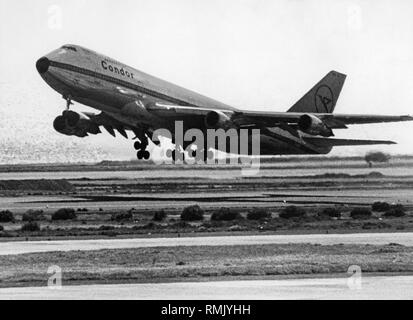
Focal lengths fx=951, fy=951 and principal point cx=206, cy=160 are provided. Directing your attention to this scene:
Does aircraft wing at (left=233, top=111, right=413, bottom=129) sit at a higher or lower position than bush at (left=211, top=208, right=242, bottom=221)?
higher

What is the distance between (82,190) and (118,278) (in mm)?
49908

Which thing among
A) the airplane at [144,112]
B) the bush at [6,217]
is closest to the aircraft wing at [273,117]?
the airplane at [144,112]

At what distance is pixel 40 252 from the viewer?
30172mm

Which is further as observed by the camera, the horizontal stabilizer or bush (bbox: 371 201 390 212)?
the horizontal stabilizer

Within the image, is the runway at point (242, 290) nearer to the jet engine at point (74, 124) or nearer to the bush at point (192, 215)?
the bush at point (192, 215)

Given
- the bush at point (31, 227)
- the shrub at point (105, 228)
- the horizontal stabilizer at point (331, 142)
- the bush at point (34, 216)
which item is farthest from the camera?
the horizontal stabilizer at point (331, 142)

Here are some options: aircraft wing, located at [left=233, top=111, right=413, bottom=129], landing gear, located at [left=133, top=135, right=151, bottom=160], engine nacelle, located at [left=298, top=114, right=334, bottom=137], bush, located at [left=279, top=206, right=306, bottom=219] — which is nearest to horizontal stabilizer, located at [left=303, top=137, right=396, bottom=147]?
aircraft wing, located at [left=233, top=111, right=413, bottom=129]

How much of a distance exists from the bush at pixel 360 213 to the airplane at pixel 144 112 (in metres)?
10.7

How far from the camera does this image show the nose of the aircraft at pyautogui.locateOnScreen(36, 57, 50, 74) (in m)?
53.5

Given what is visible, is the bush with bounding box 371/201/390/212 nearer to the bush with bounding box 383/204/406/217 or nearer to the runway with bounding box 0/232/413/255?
the bush with bounding box 383/204/406/217

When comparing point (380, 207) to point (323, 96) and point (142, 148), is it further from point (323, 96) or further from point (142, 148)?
point (323, 96)

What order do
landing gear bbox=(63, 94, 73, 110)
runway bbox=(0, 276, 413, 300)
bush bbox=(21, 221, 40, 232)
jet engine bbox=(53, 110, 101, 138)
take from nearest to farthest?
1. runway bbox=(0, 276, 413, 300)
2. bush bbox=(21, 221, 40, 232)
3. landing gear bbox=(63, 94, 73, 110)
4. jet engine bbox=(53, 110, 101, 138)

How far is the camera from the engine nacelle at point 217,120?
58.0 meters

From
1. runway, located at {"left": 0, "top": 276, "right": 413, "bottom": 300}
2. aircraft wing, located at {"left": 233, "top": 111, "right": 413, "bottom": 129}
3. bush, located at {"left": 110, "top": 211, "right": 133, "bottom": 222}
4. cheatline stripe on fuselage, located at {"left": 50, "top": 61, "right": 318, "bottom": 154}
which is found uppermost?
cheatline stripe on fuselage, located at {"left": 50, "top": 61, "right": 318, "bottom": 154}
